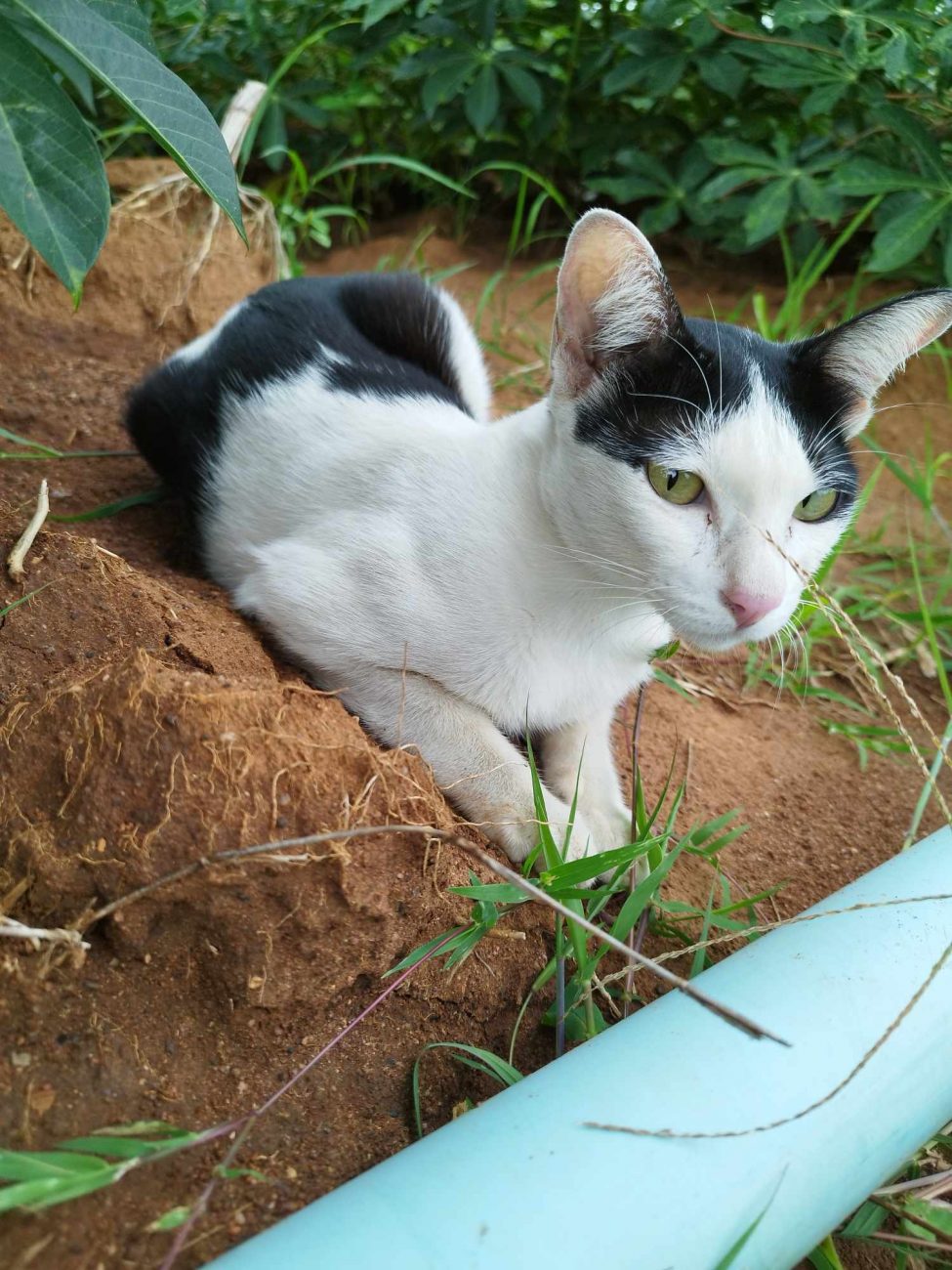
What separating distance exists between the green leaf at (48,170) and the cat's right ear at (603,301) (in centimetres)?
63

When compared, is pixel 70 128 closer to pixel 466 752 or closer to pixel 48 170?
pixel 48 170

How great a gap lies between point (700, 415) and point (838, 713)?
99cm

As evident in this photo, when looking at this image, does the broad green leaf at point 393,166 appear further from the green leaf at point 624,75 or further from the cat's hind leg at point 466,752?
the cat's hind leg at point 466,752

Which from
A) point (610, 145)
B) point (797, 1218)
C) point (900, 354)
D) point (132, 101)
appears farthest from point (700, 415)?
point (610, 145)

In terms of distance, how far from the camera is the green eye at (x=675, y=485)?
1.45 metres

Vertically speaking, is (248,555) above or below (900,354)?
below

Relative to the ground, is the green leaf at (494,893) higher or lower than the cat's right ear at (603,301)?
lower

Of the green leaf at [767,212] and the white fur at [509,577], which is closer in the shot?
the white fur at [509,577]

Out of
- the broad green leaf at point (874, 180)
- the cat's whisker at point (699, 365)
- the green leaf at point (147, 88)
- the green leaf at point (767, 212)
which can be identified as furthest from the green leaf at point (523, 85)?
the green leaf at point (147, 88)

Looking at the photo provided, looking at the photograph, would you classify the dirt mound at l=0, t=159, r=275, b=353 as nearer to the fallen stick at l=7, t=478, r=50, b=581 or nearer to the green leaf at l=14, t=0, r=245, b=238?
the fallen stick at l=7, t=478, r=50, b=581

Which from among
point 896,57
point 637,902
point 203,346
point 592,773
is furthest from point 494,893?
point 896,57

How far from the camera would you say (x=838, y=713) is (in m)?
2.20

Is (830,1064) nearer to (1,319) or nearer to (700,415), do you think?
(700,415)

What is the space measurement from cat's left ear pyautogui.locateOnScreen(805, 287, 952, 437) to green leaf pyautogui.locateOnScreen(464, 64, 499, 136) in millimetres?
2127
